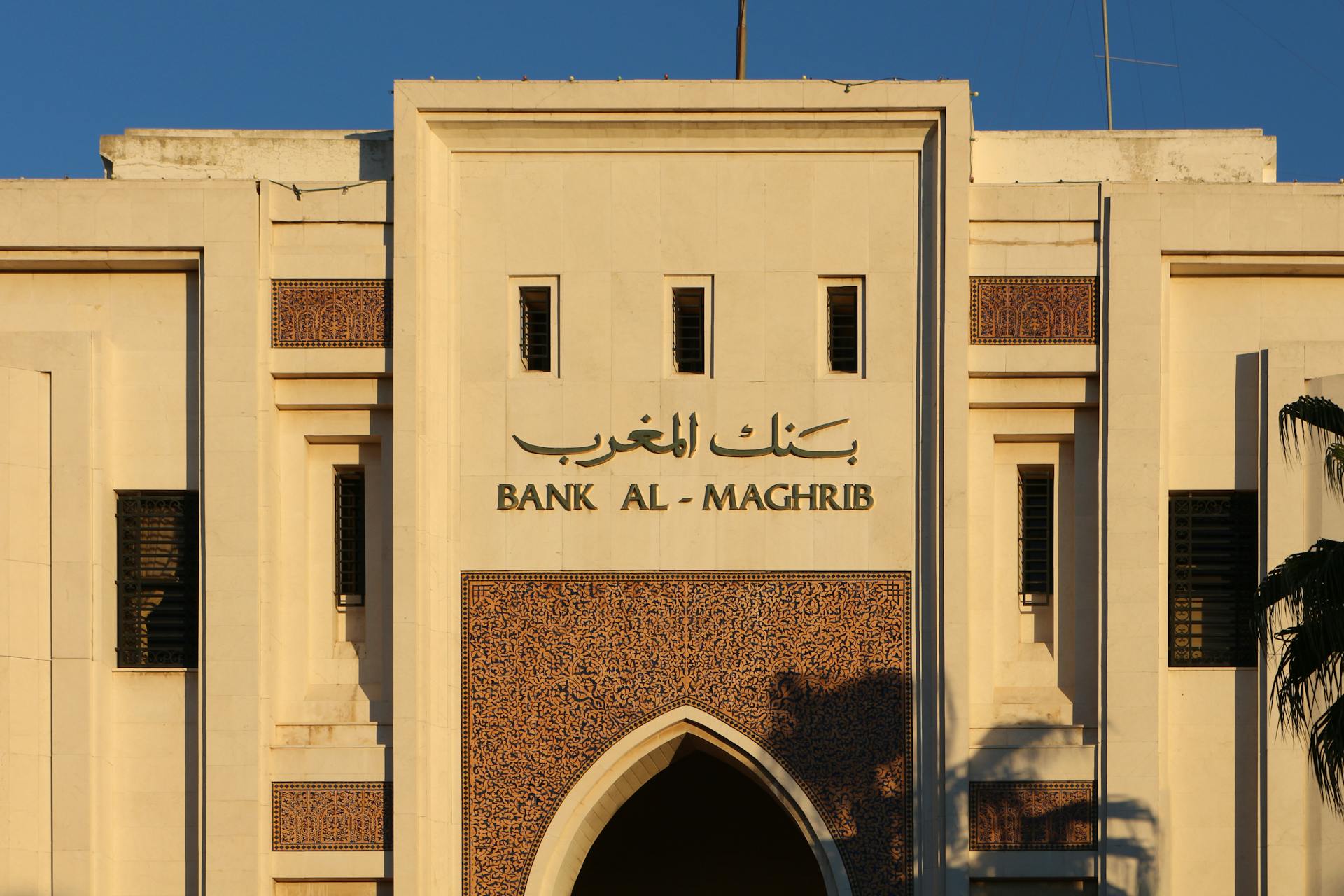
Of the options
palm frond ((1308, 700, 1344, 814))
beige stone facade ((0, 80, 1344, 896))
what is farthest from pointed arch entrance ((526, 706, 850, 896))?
palm frond ((1308, 700, 1344, 814))

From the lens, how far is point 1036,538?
14773 millimetres

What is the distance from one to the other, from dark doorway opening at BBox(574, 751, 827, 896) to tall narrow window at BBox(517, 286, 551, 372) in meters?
5.93

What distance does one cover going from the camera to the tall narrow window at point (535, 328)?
Answer: 14875 millimetres

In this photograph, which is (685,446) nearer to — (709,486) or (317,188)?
(709,486)

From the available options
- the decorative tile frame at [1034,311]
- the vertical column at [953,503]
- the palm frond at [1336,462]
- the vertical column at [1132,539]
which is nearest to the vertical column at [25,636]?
the vertical column at [953,503]

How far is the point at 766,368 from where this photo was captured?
14688mm

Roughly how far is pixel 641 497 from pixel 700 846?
6087mm

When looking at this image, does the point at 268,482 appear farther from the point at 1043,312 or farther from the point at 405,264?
the point at 1043,312

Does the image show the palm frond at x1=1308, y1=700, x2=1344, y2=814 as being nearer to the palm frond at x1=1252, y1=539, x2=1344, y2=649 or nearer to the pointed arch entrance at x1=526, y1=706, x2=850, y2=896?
the palm frond at x1=1252, y1=539, x2=1344, y2=649

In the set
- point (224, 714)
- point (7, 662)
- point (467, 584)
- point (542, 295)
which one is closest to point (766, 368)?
point (542, 295)

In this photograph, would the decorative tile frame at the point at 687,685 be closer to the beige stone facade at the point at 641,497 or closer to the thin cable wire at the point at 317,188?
the beige stone facade at the point at 641,497

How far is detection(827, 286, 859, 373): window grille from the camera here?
14.8 m

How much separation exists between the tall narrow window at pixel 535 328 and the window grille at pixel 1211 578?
513 cm

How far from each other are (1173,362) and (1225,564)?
5.41 feet
